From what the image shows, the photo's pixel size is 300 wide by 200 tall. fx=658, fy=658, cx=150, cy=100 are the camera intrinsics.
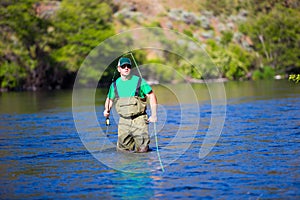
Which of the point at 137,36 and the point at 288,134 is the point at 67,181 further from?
the point at 137,36

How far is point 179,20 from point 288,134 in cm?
10871

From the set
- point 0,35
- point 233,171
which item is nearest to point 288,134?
point 233,171

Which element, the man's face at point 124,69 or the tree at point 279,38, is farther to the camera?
the tree at point 279,38

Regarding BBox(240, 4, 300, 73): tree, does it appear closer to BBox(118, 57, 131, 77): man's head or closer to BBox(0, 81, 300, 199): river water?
BBox(0, 81, 300, 199): river water

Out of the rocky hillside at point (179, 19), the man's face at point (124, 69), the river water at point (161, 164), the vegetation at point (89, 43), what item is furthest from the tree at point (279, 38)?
the man's face at point (124, 69)

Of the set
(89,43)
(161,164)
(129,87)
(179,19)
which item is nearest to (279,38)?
(179,19)

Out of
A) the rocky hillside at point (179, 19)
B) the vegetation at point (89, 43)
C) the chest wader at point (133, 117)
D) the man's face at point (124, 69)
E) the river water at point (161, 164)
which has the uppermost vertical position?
the rocky hillside at point (179, 19)

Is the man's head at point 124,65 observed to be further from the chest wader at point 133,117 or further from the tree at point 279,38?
the tree at point 279,38

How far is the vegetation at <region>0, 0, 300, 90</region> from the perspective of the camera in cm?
7594

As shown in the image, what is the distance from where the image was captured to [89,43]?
283 ft

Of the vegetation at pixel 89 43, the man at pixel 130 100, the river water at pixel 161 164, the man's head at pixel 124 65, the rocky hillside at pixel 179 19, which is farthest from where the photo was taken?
the rocky hillside at pixel 179 19

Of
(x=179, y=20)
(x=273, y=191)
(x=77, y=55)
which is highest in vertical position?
(x=179, y=20)

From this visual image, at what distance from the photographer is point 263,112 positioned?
29.2m

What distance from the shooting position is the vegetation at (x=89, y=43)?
7594 cm
